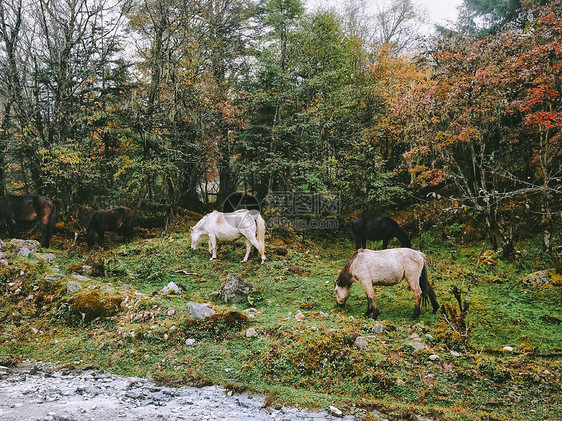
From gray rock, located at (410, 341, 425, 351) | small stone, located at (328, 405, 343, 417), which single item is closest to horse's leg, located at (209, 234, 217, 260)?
gray rock, located at (410, 341, 425, 351)

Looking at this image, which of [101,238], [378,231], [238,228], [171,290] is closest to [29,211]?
[101,238]

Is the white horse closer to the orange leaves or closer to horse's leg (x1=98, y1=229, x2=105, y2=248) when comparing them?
horse's leg (x1=98, y1=229, x2=105, y2=248)

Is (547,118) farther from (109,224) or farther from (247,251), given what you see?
(109,224)

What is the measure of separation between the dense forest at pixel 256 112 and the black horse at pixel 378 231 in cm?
207

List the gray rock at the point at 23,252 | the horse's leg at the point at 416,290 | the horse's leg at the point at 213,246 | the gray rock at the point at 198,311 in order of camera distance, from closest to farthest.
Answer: the gray rock at the point at 198,311 < the horse's leg at the point at 416,290 < the gray rock at the point at 23,252 < the horse's leg at the point at 213,246

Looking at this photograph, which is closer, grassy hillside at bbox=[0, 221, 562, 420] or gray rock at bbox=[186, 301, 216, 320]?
grassy hillside at bbox=[0, 221, 562, 420]

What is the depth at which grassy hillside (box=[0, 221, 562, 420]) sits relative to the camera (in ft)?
13.6

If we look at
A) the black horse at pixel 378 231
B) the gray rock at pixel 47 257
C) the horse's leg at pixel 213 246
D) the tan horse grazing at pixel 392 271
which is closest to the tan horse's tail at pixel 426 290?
the tan horse grazing at pixel 392 271

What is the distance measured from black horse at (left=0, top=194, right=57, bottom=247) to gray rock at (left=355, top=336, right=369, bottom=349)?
37.6ft

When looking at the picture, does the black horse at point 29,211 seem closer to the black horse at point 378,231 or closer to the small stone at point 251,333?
the small stone at point 251,333

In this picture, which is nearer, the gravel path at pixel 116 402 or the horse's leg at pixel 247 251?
the gravel path at pixel 116 402

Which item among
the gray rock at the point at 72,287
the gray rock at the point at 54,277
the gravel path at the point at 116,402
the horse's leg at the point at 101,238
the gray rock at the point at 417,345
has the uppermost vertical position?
the horse's leg at the point at 101,238

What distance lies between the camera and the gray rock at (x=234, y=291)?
744 cm

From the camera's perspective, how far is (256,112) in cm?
1636
